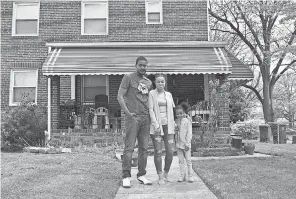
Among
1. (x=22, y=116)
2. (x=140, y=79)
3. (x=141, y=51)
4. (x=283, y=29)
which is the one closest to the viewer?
(x=140, y=79)

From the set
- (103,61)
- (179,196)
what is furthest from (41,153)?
(179,196)

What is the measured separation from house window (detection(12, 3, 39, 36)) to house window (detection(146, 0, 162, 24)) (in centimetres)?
484

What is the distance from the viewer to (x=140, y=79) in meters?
5.62

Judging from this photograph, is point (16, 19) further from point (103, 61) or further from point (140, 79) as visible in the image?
point (140, 79)

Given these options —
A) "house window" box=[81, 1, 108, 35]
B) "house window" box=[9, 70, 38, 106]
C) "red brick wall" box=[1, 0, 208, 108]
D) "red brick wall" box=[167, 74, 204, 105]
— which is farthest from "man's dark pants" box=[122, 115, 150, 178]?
"house window" box=[81, 1, 108, 35]

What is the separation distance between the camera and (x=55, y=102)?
1152 cm

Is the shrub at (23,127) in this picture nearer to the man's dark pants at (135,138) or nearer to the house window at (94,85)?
the house window at (94,85)

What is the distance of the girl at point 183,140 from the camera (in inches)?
228

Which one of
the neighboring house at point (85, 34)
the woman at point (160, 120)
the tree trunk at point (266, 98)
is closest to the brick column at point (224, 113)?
the neighboring house at point (85, 34)

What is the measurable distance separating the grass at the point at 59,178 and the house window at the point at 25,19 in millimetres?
7666

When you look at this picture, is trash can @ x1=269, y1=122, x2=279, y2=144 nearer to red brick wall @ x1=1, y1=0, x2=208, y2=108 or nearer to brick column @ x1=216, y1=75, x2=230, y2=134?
red brick wall @ x1=1, y1=0, x2=208, y2=108

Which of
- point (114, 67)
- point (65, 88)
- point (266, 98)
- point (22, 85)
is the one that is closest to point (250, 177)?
point (114, 67)

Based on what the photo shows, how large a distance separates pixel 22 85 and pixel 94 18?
418cm

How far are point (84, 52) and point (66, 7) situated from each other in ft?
11.6
